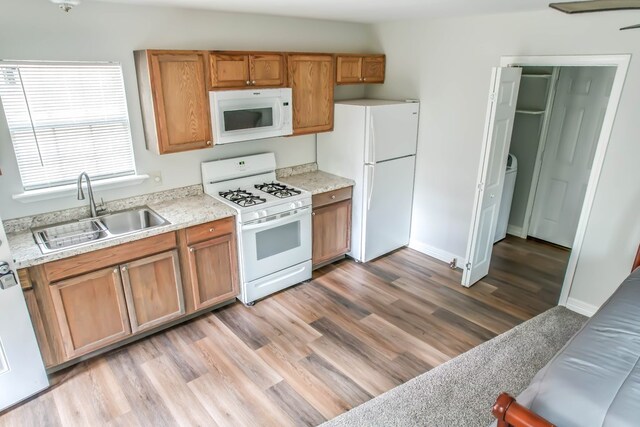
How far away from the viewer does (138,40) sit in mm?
2998

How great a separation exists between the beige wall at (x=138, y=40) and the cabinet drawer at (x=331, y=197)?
0.62 meters

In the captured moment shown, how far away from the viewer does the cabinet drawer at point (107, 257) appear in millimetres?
2500

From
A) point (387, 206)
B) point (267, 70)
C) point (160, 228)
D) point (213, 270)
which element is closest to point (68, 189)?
point (160, 228)

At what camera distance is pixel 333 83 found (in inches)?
154

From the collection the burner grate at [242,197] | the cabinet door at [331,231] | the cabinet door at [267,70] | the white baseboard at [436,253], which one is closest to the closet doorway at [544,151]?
the white baseboard at [436,253]

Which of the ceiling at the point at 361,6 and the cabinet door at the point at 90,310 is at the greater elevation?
the ceiling at the point at 361,6

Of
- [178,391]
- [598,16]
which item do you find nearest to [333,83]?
[598,16]

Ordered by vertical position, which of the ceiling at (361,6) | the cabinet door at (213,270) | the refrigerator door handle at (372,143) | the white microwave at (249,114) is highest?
the ceiling at (361,6)

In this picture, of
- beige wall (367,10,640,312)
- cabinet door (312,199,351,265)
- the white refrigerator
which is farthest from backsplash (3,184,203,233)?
beige wall (367,10,640,312)

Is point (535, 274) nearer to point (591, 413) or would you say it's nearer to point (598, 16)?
point (598, 16)

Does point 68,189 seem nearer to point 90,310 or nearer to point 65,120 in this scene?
point 65,120

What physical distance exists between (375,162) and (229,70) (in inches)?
60.9

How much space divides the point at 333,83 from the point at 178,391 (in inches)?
115

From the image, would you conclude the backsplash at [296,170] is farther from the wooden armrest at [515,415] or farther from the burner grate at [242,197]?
the wooden armrest at [515,415]
